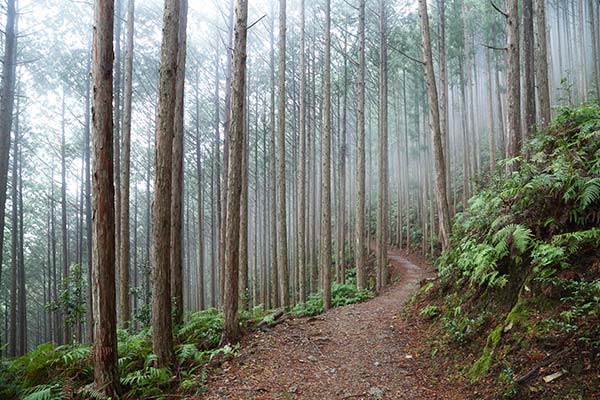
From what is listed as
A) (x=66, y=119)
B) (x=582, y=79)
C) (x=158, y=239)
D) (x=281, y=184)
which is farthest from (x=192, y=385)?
(x=582, y=79)

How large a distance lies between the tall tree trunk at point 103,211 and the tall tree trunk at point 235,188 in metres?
2.03

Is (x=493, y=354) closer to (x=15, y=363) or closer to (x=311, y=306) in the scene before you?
(x=311, y=306)

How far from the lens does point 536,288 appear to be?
3992 mm

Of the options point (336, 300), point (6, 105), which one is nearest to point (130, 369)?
point (336, 300)

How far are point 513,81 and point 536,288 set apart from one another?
545 cm

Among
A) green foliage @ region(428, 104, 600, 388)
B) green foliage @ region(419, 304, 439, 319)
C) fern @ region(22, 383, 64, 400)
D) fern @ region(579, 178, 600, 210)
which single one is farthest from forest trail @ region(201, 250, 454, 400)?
fern @ region(579, 178, 600, 210)

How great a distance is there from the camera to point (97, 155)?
4531 mm

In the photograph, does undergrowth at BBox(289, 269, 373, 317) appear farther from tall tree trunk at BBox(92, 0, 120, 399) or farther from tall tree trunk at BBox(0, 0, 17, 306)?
tall tree trunk at BBox(0, 0, 17, 306)

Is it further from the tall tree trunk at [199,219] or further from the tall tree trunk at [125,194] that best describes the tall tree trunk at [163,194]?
the tall tree trunk at [199,219]

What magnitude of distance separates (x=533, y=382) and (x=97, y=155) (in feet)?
18.5

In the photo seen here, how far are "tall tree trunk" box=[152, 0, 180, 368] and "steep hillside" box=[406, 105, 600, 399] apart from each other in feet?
14.1

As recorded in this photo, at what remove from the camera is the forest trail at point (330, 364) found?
172 inches

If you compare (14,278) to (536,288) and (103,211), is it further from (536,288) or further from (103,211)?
(536,288)

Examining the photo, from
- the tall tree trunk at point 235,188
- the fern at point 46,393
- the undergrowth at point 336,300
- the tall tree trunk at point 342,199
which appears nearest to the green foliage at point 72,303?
the fern at point 46,393
